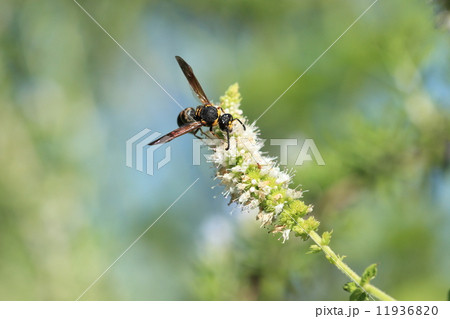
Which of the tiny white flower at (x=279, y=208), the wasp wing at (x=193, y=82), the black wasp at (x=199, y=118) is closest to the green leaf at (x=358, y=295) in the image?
the tiny white flower at (x=279, y=208)

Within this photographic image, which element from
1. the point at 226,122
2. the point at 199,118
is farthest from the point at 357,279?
the point at 199,118

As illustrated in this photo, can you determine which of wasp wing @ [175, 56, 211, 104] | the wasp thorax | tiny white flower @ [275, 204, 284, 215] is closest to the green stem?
tiny white flower @ [275, 204, 284, 215]

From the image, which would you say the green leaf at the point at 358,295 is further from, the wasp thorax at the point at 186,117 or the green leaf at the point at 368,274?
the wasp thorax at the point at 186,117

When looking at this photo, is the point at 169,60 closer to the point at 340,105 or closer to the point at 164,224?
the point at 164,224

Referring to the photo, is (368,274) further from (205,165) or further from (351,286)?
(205,165)

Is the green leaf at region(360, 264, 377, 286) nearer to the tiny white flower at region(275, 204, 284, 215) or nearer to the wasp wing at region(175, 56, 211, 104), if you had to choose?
the tiny white flower at region(275, 204, 284, 215)

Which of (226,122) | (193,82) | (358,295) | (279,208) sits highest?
(193,82)
